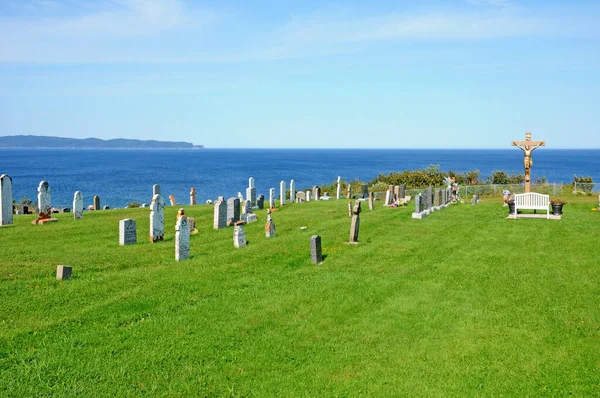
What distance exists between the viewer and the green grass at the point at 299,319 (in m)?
8.34

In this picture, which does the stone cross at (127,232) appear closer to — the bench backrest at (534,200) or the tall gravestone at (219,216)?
the tall gravestone at (219,216)

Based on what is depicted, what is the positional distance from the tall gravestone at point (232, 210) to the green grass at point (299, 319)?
4878mm

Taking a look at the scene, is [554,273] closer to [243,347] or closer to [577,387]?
[577,387]

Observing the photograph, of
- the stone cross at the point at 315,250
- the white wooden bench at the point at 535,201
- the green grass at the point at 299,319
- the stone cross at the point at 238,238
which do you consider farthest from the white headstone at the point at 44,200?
the white wooden bench at the point at 535,201

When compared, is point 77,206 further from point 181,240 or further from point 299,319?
point 299,319

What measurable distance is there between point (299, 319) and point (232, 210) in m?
13.8

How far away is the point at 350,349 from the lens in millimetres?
9578

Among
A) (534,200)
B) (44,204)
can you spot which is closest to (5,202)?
(44,204)

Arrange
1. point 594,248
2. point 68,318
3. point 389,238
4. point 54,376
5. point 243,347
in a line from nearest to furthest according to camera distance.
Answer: point 54,376, point 243,347, point 68,318, point 594,248, point 389,238

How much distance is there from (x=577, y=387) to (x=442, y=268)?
7.26 metres

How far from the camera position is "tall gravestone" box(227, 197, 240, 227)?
24.1 m

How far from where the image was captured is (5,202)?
73.0 feet

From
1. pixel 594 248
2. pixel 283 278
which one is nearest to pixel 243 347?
pixel 283 278

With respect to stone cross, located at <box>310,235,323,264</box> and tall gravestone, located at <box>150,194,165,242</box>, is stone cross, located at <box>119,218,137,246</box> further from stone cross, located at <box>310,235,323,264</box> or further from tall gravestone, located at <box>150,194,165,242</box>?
stone cross, located at <box>310,235,323,264</box>
